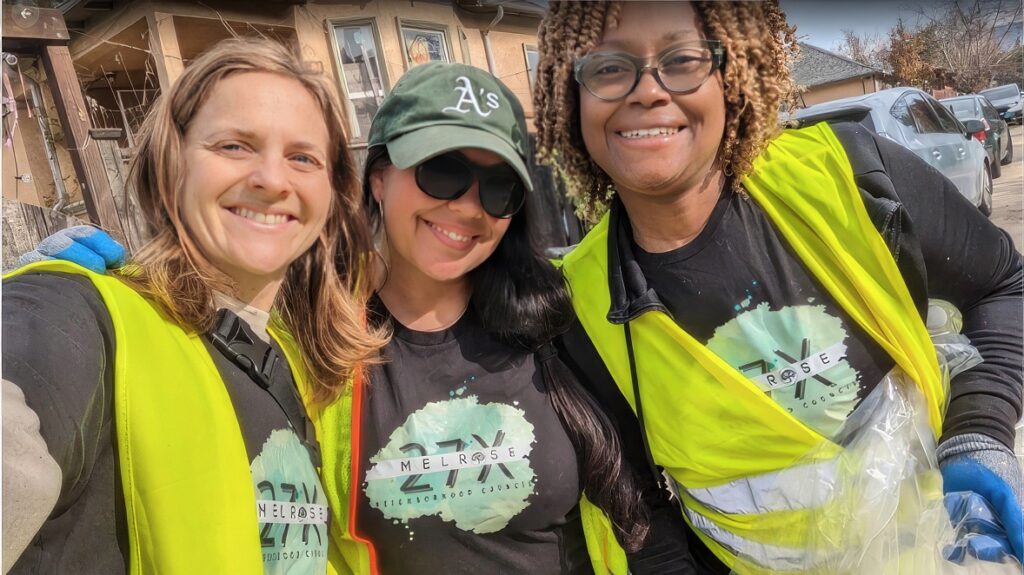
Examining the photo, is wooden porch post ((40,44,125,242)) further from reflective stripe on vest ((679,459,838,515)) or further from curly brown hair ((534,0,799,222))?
reflective stripe on vest ((679,459,838,515))

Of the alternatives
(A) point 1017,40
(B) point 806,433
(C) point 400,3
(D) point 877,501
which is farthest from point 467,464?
(C) point 400,3

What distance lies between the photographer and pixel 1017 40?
3.82 feet

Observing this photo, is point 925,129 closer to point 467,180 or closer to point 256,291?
A: point 467,180

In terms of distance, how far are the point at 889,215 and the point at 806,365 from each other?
14.4 inches

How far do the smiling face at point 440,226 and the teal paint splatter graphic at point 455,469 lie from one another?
0.35 meters

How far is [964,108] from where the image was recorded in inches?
54.5

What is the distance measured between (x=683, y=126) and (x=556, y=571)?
1.11 m

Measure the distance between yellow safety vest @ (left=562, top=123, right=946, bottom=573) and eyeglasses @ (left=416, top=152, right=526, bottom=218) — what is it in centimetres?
42

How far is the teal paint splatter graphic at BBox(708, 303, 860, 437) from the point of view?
1.30 metres

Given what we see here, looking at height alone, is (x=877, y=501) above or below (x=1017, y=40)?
below

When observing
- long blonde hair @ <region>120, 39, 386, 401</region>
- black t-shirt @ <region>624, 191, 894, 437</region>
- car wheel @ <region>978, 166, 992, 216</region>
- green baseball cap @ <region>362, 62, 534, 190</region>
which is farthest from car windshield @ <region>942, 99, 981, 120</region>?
long blonde hair @ <region>120, 39, 386, 401</region>

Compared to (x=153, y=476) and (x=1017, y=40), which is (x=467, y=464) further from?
(x=1017, y=40)

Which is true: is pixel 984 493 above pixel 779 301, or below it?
below

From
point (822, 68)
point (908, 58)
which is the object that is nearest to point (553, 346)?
point (822, 68)
